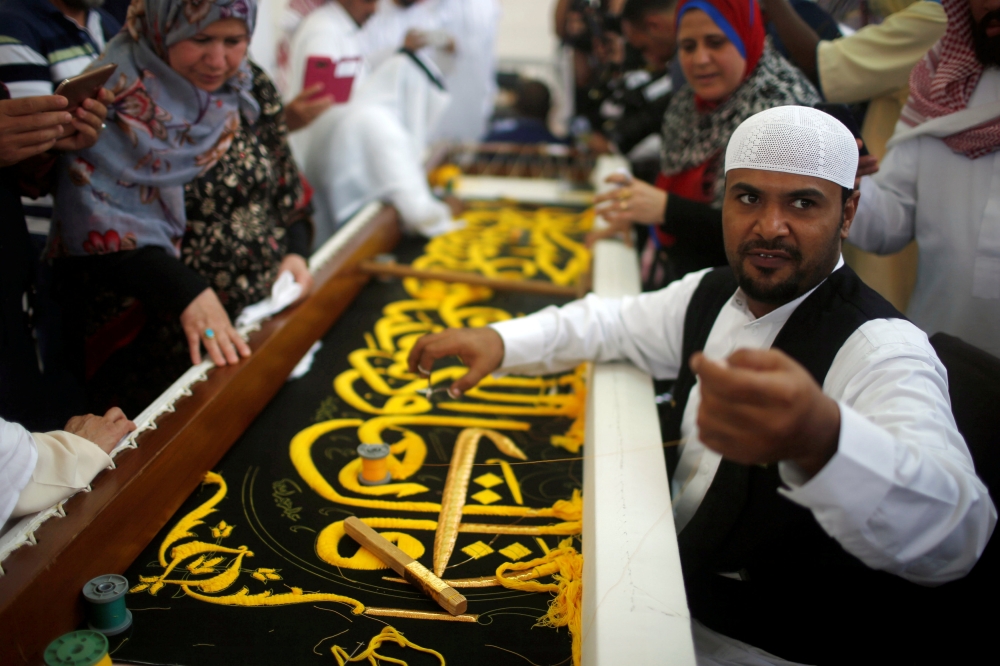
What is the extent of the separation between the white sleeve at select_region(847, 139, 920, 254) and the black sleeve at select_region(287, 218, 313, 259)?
1572 millimetres

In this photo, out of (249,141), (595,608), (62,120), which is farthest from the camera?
(249,141)

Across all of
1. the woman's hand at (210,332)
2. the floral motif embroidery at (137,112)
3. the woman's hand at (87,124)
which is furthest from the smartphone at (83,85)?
the woman's hand at (210,332)

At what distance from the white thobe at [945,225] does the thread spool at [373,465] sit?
1.24 metres

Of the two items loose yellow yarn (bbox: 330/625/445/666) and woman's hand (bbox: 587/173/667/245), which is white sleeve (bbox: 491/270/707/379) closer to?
woman's hand (bbox: 587/173/667/245)

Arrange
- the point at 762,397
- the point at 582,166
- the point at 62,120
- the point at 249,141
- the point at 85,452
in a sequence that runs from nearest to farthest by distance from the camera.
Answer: the point at 762,397
the point at 85,452
the point at 62,120
the point at 249,141
the point at 582,166

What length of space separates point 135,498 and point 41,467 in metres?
0.16

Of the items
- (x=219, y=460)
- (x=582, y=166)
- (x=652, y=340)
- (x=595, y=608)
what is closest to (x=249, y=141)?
(x=219, y=460)

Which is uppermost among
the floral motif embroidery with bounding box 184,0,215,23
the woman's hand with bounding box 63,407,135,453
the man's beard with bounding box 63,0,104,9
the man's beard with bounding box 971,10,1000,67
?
the man's beard with bounding box 63,0,104,9

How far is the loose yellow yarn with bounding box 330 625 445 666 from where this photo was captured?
1141 millimetres

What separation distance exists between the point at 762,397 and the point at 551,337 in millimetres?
962

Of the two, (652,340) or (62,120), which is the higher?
(62,120)

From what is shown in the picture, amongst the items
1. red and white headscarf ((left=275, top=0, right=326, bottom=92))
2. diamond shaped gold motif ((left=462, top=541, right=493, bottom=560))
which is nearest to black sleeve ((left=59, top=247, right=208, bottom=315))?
diamond shaped gold motif ((left=462, top=541, right=493, bottom=560))

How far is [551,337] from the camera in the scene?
1811mm

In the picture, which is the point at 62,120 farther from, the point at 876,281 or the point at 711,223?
the point at 876,281
